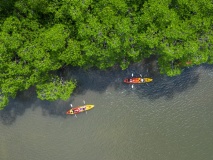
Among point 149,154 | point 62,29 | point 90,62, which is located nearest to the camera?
point 62,29

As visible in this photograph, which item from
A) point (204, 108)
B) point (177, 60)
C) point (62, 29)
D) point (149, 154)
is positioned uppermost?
point (62, 29)

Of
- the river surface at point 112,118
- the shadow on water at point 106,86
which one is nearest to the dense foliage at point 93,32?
the shadow on water at point 106,86

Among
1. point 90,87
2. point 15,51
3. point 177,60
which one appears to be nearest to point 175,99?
point 177,60

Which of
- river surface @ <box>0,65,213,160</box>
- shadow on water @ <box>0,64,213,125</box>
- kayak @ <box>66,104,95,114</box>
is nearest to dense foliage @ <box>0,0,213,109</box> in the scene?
shadow on water @ <box>0,64,213,125</box>

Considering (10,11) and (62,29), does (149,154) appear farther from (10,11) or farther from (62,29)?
(10,11)

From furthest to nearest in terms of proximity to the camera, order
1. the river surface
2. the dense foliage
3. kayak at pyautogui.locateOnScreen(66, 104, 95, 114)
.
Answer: the river surface, kayak at pyautogui.locateOnScreen(66, 104, 95, 114), the dense foliage

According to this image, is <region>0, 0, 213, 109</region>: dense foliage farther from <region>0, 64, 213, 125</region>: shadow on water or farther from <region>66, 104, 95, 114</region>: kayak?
<region>66, 104, 95, 114</region>: kayak

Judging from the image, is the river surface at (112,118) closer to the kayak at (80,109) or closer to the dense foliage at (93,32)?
the kayak at (80,109)
